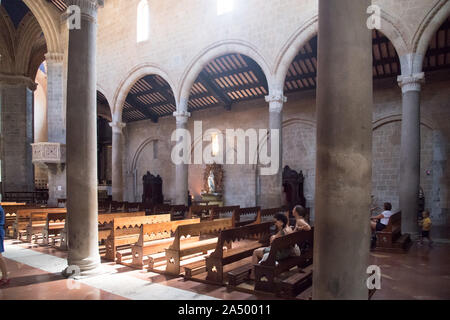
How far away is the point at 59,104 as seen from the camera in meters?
15.7

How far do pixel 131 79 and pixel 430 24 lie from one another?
1275cm

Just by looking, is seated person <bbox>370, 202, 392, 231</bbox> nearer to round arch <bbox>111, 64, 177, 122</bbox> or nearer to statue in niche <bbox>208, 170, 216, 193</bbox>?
round arch <bbox>111, 64, 177, 122</bbox>

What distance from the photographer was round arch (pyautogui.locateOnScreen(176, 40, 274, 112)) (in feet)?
39.5

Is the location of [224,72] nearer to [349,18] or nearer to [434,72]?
[434,72]

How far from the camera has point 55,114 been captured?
15.7 m

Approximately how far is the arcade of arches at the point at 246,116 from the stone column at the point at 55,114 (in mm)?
68

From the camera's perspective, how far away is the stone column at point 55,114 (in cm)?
1552

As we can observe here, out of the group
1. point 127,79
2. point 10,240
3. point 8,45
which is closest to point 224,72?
point 127,79

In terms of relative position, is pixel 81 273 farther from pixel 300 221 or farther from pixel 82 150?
pixel 300 221

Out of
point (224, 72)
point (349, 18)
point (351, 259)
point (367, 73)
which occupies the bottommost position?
point (351, 259)

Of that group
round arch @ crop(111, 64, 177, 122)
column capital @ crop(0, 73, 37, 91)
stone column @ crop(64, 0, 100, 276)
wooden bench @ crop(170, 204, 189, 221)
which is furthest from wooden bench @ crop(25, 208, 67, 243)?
column capital @ crop(0, 73, 37, 91)

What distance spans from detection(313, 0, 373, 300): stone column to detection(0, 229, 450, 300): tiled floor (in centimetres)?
191

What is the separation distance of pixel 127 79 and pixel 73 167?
483 inches

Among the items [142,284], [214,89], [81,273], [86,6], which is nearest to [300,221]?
[142,284]
